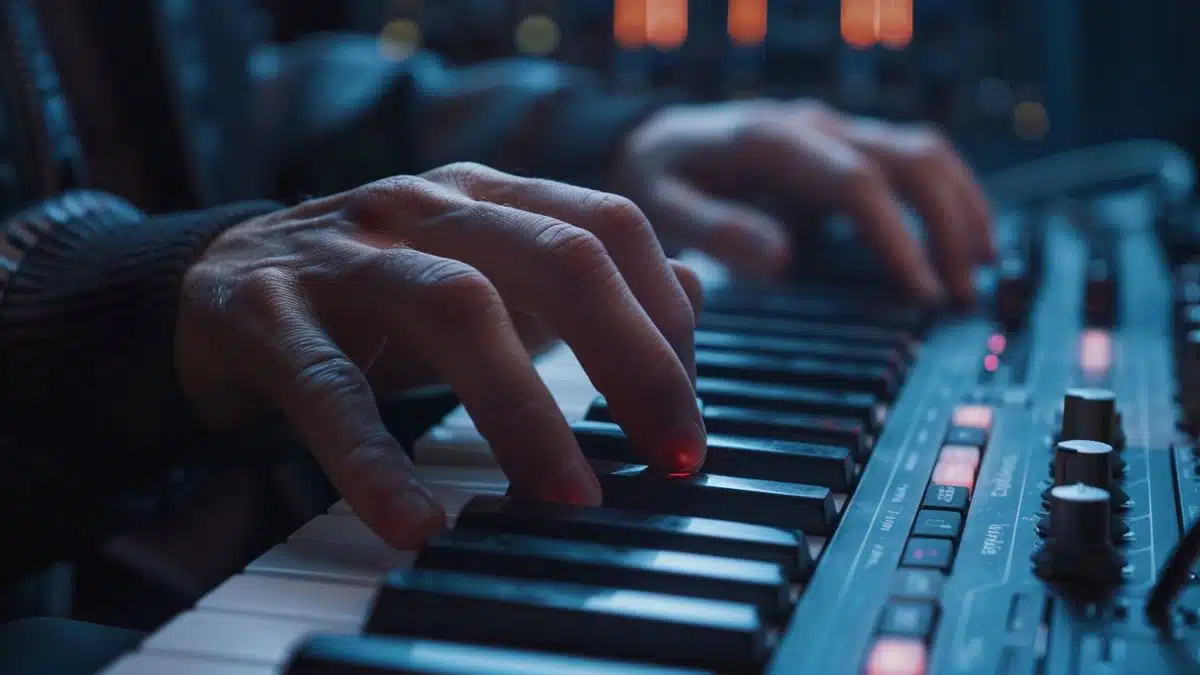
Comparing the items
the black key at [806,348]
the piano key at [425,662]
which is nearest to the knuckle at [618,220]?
the black key at [806,348]

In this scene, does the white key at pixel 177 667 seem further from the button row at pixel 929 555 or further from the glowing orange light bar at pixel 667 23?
the glowing orange light bar at pixel 667 23

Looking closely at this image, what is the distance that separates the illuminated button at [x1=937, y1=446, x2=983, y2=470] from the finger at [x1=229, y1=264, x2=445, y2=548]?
321 mm

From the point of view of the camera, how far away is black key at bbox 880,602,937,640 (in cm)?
49

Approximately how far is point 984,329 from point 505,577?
2.27 ft

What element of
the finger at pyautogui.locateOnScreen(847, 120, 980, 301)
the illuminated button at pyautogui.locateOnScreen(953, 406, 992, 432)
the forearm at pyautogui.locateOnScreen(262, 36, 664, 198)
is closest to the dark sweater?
the illuminated button at pyautogui.locateOnScreen(953, 406, 992, 432)

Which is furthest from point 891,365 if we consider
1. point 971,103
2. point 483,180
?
point 971,103

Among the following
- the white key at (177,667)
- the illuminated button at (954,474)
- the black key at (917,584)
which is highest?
the white key at (177,667)

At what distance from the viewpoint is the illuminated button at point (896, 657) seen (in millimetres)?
466

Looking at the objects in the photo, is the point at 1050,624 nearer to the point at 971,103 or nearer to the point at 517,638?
the point at 517,638

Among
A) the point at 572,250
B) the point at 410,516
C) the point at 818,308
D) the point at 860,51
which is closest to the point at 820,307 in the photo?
the point at 818,308

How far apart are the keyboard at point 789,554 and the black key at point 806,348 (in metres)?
0.03

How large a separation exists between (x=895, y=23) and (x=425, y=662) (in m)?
2.13

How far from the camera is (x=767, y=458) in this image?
27.5 inches

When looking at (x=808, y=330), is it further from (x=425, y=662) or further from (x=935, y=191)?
(x=425, y=662)
